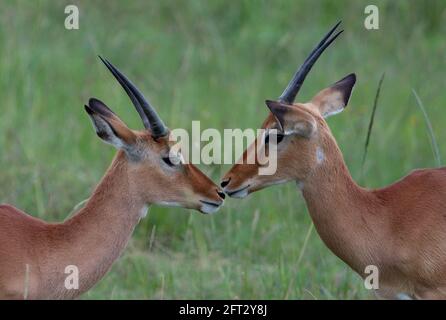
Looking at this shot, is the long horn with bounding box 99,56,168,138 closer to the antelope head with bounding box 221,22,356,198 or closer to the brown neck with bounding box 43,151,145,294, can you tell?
the brown neck with bounding box 43,151,145,294

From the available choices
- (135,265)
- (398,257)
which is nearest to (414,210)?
(398,257)

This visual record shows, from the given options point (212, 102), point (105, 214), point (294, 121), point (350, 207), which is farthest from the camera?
point (212, 102)

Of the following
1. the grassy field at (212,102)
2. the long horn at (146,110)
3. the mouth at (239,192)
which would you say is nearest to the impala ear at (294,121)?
the mouth at (239,192)

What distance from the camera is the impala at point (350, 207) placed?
593 cm

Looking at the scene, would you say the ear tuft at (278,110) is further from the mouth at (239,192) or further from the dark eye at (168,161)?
the dark eye at (168,161)

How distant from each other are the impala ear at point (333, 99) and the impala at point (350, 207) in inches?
12.0

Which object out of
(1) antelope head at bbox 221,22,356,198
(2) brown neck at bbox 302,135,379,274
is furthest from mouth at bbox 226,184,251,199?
(2) brown neck at bbox 302,135,379,274

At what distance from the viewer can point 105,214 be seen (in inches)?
234

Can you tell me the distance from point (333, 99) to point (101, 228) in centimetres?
134

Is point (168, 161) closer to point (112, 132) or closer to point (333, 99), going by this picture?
point (112, 132)

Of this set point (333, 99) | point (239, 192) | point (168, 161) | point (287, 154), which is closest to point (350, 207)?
point (287, 154)

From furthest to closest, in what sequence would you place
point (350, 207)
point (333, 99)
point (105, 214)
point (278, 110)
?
point (333, 99)
point (350, 207)
point (105, 214)
point (278, 110)
